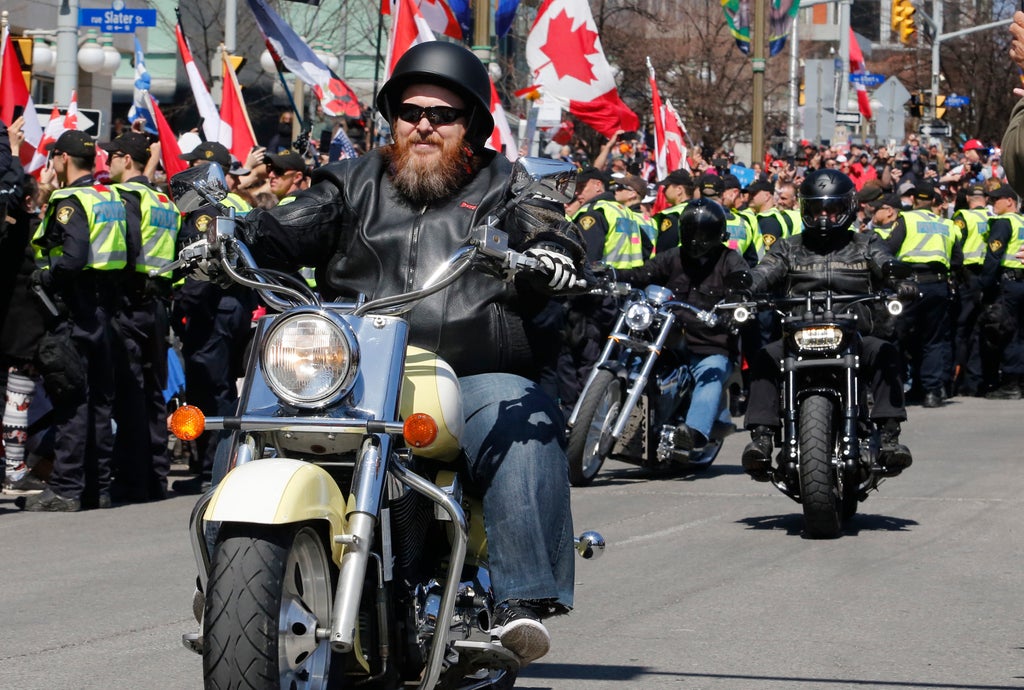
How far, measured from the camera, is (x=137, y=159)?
11453 millimetres

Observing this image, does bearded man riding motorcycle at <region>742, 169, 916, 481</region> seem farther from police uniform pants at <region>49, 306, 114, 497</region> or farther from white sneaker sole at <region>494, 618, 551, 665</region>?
white sneaker sole at <region>494, 618, 551, 665</region>

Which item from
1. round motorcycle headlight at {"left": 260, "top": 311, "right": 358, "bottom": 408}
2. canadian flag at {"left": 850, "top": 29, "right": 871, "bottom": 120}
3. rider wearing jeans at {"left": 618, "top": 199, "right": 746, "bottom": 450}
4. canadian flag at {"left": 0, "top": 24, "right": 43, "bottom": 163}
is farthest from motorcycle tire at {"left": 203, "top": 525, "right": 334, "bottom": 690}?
canadian flag at {"left": 850, "top": 29, "right": 871, "bottom": 120}

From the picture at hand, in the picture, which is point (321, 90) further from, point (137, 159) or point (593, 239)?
point (137, 159)

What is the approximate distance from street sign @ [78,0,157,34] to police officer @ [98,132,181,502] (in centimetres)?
861

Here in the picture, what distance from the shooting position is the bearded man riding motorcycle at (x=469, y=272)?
4965mm

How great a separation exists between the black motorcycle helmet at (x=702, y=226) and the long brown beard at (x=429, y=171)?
7.35 m

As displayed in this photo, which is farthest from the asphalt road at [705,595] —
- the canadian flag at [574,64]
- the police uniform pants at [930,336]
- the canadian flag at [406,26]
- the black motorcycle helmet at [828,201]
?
the police uniform pants at [930,336]

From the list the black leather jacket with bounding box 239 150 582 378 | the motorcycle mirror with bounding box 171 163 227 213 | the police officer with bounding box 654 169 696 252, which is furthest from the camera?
the police officer with bounding box 654 169 696 252

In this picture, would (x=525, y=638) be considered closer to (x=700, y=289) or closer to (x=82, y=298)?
(x=82, y=298)

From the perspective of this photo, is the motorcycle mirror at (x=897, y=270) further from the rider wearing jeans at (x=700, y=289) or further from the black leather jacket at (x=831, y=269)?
the rider wearing jeans at (x=700, y=289)

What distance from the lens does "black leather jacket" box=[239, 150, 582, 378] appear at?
513 centimetres

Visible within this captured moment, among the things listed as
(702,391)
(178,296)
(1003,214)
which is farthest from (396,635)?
(1003,214)

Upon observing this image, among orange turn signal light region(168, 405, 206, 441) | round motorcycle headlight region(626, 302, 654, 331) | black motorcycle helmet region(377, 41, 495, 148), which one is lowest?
round motorcycle headlight region(626, 302, 654, 331)

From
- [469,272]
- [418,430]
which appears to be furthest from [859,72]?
[418,430]
